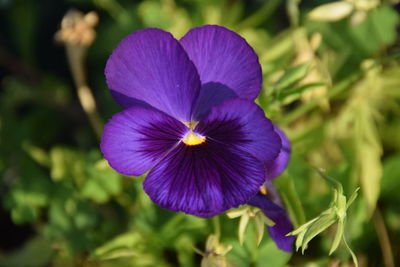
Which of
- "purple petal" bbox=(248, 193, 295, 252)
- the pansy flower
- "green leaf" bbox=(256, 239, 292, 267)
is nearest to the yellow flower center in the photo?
the pansy flower

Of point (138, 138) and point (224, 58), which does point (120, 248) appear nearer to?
point (138, 138)

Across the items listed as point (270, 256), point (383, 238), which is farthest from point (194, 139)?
point (383, 238)

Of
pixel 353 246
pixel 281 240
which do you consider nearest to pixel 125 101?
pixel 281 240

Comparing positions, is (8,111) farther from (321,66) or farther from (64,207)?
(321,66)

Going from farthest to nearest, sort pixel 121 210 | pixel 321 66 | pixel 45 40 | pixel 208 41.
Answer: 1. pixel 45 40
2. pixel 121 210
3. pixel 321 66
4. pixel 208 41

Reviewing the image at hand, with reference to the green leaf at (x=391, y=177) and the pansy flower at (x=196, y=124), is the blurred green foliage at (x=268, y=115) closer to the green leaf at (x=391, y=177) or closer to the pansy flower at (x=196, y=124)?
the green leaf at (x=391, y=177)

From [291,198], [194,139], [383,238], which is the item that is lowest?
[383,238]
